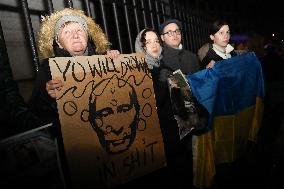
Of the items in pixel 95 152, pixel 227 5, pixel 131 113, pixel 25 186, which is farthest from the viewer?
pixel 227 5

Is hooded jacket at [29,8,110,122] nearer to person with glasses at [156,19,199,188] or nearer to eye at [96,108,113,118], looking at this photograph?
eye at [96,108,113,118]

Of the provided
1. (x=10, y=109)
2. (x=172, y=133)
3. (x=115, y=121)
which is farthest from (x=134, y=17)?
(x=10, y=109)

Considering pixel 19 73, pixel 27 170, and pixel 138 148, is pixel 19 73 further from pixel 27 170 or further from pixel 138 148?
pixel 27 170

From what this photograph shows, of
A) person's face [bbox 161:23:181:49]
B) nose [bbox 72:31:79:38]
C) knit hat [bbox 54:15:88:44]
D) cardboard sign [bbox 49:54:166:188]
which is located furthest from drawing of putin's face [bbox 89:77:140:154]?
person's face [bbox 161:23:181:49]

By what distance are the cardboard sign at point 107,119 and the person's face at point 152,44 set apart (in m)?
0.70

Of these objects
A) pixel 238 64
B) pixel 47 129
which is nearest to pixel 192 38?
pixel 238 64

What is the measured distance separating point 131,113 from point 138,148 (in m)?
0.26

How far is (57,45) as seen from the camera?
8.64 feet

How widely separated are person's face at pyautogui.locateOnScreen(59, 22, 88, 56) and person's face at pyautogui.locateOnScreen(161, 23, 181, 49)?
1386 millimetres

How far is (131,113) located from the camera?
2479 millimetres

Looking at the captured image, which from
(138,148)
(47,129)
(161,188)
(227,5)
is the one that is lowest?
(161,188)

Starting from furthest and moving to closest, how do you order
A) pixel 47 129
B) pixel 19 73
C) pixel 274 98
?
pixel 274 98 < pixel 19 73 < pixel 47 129

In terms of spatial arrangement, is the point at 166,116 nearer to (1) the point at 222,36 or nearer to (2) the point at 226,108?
(2) the point at 226,108

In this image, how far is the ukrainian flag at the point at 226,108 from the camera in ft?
10.6
